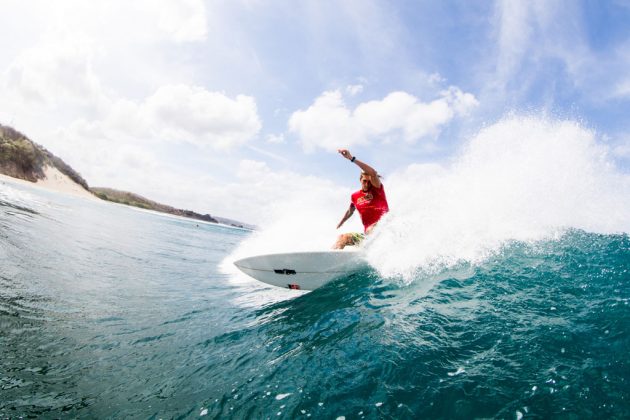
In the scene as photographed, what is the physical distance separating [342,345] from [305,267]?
10.5 feet

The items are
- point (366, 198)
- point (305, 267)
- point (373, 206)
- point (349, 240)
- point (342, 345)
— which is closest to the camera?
Result: point (342, 345)

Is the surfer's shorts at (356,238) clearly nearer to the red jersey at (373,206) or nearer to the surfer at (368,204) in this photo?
the surfer at (368,204)

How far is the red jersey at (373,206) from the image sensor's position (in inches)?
334

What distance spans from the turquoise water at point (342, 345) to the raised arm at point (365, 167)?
241 cm

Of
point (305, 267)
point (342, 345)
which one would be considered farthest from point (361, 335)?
point (305, 267)

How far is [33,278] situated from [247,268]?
4.36 metres

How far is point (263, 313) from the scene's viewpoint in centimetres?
638

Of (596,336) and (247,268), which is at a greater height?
(596,336)

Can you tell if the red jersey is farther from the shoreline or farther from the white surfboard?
the shoreline

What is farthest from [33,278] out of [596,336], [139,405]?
[596,336]

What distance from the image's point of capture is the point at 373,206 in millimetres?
8555

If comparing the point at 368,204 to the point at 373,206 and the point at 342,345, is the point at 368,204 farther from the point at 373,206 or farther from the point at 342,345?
the point at 342,345

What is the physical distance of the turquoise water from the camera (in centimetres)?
297

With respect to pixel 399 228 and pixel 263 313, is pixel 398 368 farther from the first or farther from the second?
pixel 399 228
